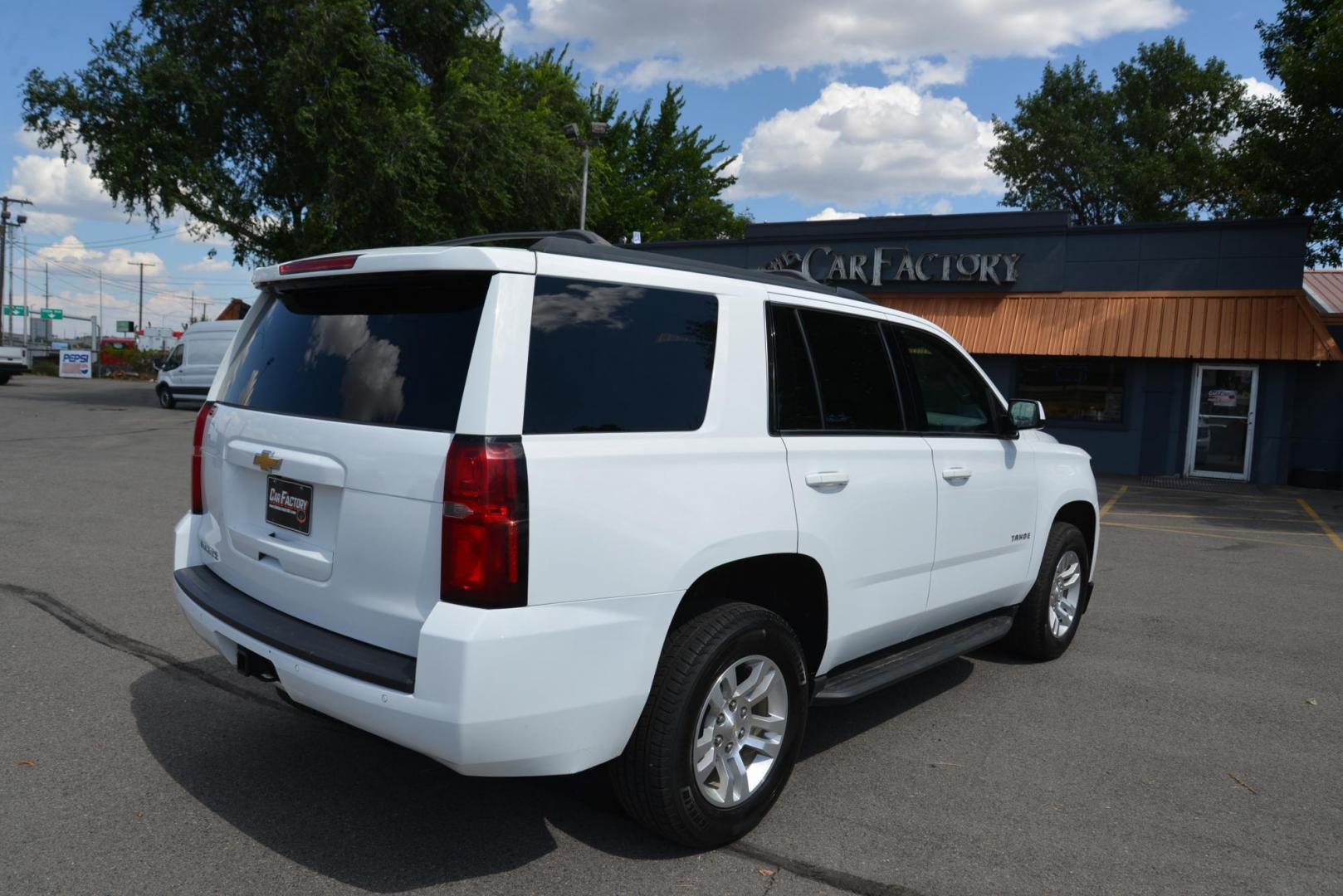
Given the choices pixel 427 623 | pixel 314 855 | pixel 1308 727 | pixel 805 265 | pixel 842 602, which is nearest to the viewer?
pixel 427 623

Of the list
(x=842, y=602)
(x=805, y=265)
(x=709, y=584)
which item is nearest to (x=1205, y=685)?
(x=842, y=602)

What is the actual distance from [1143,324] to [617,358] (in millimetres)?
18138

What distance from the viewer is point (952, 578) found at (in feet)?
14.8

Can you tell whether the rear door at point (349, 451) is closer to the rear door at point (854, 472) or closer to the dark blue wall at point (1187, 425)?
the rear door at point (854, 472)

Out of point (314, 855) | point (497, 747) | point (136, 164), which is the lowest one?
point (314, 855)

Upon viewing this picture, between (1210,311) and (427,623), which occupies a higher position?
(1210,311)

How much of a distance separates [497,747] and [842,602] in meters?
1.57

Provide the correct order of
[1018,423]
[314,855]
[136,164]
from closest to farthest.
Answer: [314,855] → [1018,423] → [136,164]

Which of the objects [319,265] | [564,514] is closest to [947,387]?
[564,514]

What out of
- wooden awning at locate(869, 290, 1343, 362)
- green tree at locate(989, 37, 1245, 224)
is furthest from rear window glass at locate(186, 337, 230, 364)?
green tree at locate(989, 37, 1245, 224)

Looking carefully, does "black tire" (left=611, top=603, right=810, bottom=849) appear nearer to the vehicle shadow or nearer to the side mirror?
the vehicle shadow

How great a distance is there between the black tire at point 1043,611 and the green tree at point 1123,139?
40.4 m

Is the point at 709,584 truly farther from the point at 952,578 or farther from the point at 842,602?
the point at 952,578

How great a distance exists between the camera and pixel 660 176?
4634 centimetres
